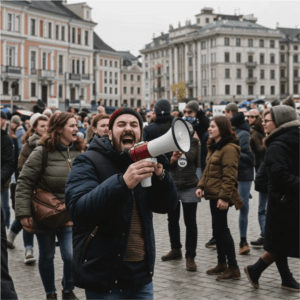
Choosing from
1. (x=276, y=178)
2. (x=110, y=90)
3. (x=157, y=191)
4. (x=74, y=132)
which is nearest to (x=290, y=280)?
(x=276, y=178)

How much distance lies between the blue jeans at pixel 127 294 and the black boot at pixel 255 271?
9.04ft

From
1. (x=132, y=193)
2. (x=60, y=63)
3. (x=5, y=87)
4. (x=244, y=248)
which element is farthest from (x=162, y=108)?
(x=60, y=63)

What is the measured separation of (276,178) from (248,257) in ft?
7.61

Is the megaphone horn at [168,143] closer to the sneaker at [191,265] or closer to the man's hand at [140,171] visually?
the man's hand at [140,171]

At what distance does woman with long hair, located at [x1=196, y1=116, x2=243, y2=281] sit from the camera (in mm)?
6594

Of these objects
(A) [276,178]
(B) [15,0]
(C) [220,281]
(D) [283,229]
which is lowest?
(C) [220,281]

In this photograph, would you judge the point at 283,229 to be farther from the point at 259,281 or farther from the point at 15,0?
the point at 15,0

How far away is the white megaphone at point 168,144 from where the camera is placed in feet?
9.25

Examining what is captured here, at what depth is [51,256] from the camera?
5621 millimetres

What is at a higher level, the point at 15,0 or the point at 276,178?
the point at 15,0

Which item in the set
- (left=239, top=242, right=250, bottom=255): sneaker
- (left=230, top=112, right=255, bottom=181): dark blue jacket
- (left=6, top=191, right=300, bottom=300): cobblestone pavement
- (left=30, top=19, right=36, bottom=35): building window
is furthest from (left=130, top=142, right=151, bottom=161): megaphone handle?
(left=30, top=19, right=36, bottom=35): building window

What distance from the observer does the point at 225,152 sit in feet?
22.0

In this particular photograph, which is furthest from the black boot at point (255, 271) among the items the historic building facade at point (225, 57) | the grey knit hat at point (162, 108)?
the historic building facade at point (225, 57)

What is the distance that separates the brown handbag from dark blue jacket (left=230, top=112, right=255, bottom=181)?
11.1 ft
